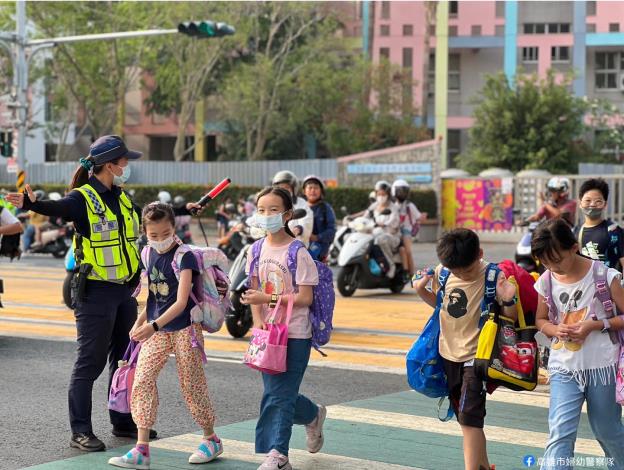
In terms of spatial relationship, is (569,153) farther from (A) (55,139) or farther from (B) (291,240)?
(B) (291,240)

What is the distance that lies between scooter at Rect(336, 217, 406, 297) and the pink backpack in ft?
30.4

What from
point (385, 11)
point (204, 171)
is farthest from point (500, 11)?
point (204, 171)

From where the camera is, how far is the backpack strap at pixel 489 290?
543cm

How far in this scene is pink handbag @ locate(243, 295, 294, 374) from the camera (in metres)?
5.94

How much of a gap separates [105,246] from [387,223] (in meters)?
9.91

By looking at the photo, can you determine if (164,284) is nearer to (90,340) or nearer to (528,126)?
(90,340)

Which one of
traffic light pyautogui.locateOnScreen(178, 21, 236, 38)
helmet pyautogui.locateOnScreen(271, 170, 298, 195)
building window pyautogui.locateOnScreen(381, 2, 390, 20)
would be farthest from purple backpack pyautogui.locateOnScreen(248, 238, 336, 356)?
building window pyautogui.locateOnScreen(381, 2, 390, 20)

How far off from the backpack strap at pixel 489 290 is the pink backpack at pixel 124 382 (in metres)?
2.16

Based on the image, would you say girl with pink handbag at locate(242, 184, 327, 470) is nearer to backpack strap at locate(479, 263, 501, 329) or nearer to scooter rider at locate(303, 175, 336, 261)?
backpack strap at locate(479, 263, 501, 329)

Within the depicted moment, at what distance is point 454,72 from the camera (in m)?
54.7

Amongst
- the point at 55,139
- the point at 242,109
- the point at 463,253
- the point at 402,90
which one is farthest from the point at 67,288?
the point at 55,139

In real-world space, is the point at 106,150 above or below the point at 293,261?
above

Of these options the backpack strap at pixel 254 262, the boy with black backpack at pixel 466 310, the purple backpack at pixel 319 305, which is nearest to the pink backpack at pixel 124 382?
the backpack strap at pixel 254 262

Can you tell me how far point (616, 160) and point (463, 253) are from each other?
140 ft
